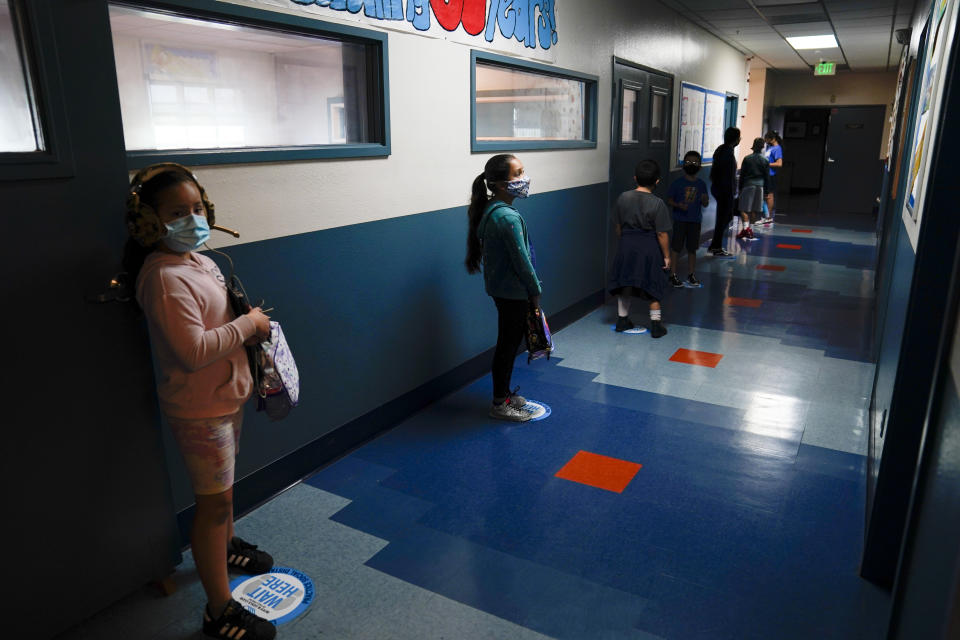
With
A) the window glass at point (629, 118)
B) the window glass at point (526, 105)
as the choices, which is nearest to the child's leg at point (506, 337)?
the window glass at point (526, 105)

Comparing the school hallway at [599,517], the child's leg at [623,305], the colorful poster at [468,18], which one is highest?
the colorful poster at [468,18]

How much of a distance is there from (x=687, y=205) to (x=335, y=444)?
4551 mm

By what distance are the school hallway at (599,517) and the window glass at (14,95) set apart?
1.48 meters

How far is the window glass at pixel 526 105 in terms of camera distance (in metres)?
4.34

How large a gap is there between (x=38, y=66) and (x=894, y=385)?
2698 millimetres

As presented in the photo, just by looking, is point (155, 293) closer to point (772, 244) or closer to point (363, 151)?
point (363, 151)

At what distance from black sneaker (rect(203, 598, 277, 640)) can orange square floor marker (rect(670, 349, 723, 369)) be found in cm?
334

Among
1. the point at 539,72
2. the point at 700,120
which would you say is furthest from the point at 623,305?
the point at 700,120

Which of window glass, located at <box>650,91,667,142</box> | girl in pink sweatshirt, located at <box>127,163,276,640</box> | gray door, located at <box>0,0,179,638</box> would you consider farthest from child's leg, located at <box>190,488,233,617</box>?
window glass, located at <box>650,91,667,142</box>

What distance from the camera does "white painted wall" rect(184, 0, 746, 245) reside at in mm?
2709

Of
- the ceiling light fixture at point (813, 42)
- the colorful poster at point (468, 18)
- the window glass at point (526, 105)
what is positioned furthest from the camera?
the ceiling light fixture at point (813, 42)

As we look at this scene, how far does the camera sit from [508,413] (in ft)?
12.1

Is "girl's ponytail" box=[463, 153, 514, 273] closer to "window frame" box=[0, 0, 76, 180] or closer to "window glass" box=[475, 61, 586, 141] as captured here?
"window glass" box=[475, 61, 586, 141]

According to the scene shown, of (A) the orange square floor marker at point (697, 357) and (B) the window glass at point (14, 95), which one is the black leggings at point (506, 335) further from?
(B) the window glass at point (14, 95)
